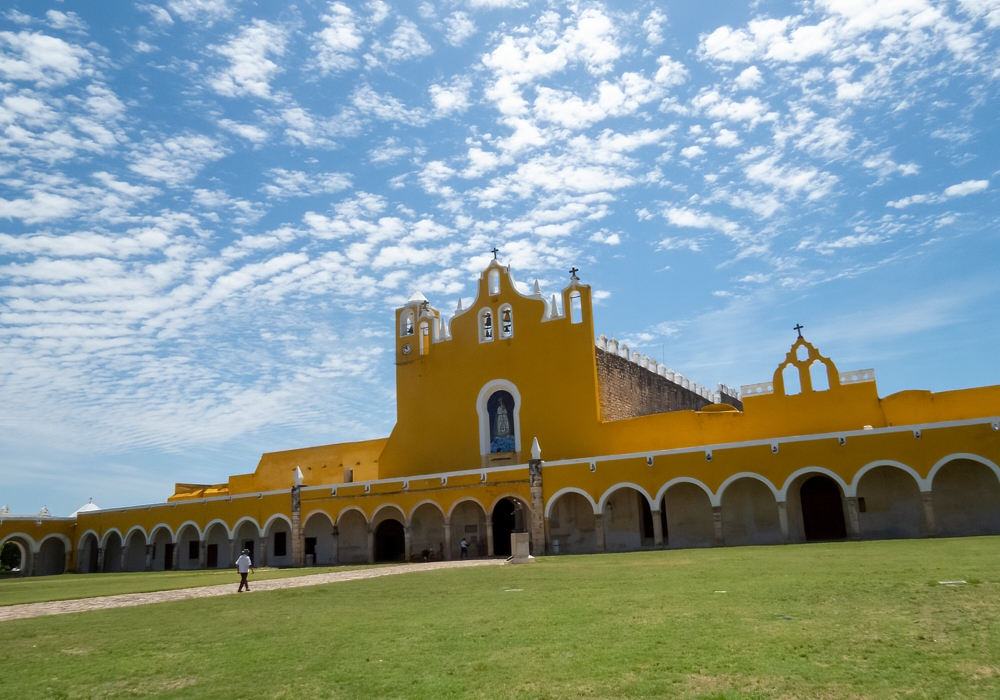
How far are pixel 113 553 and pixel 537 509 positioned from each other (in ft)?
77.6

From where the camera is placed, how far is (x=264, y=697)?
5.96 metres

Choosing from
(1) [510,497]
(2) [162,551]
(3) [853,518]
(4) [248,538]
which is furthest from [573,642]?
(2) [162,551]

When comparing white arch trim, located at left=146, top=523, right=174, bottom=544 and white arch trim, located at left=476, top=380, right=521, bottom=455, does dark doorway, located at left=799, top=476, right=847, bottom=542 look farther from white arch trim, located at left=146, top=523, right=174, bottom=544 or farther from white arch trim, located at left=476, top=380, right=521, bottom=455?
white arch trim, located at left=146, top=523, right=174, bottom=544

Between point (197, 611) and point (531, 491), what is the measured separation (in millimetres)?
14071

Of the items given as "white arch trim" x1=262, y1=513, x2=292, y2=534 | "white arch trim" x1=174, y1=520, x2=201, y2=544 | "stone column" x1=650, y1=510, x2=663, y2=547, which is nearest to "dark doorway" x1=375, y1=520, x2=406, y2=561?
"white arch trim" x1=262, y1=513, x2=292, y2=534

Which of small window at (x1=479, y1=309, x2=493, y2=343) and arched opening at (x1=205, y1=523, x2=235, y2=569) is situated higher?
small window at (x1=479, y1=309, x2=493, y2=343)

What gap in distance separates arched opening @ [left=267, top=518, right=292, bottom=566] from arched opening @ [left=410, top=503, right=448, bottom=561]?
18.7 ft

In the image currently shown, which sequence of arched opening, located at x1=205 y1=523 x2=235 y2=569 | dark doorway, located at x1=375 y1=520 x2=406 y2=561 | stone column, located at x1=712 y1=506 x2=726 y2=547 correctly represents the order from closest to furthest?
stone column, located at x1=712 y1=506 x2=726 y2=547
dark doorway, located at x1=375 y1=520 x2=406 y2=561
arched opening, located at x1=205 y1=523 x2=235 y2=569

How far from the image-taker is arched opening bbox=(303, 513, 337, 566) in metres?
29.3

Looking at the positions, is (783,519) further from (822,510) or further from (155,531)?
(155,531)

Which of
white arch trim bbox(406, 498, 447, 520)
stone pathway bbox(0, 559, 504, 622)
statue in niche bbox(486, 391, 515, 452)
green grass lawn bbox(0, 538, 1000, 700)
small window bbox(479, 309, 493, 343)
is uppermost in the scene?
small window bbox(479, 309, 493, 343)

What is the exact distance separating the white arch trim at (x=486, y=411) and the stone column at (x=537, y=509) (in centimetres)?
307

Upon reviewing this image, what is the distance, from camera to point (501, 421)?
1115 inches

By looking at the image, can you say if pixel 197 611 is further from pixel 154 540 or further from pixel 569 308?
pixel 154 540
